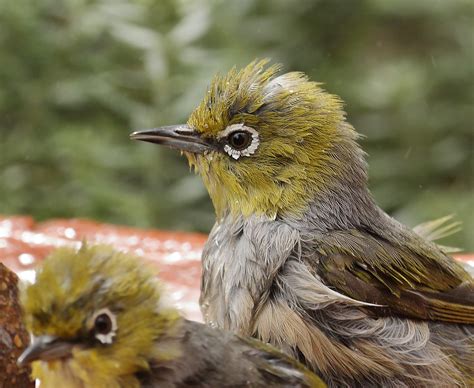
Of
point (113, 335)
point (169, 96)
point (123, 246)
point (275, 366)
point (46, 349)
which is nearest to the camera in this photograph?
point (46, 349)

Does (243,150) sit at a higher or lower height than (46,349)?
higher

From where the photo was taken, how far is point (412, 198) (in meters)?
9.58

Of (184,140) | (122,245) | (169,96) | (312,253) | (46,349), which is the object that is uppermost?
(169,96)

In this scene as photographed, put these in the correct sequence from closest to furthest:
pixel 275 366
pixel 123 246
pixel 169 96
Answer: pixel 275 366, pixel 123 246, pixel 169 96

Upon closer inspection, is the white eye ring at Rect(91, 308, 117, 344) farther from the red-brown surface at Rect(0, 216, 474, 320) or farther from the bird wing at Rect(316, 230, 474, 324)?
the red-brown surface at Rect(0, 216, 474, 320)

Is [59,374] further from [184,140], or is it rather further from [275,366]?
[184,140]

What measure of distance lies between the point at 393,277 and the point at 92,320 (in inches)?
62.1

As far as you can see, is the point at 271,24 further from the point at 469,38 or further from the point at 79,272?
the point at 79,272

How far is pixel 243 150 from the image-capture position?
12.6 ft

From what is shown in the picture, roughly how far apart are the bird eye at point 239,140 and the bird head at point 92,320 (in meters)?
1.28

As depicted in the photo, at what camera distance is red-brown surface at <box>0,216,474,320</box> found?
4.50 m

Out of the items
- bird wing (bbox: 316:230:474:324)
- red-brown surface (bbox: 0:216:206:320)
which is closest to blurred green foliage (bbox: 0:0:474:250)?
red-brown surface (bbox: 0:216:206:320)

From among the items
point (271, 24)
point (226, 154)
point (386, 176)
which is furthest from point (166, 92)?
point (226, 154)

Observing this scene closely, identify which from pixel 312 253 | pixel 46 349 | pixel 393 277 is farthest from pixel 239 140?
pixel 46 349
